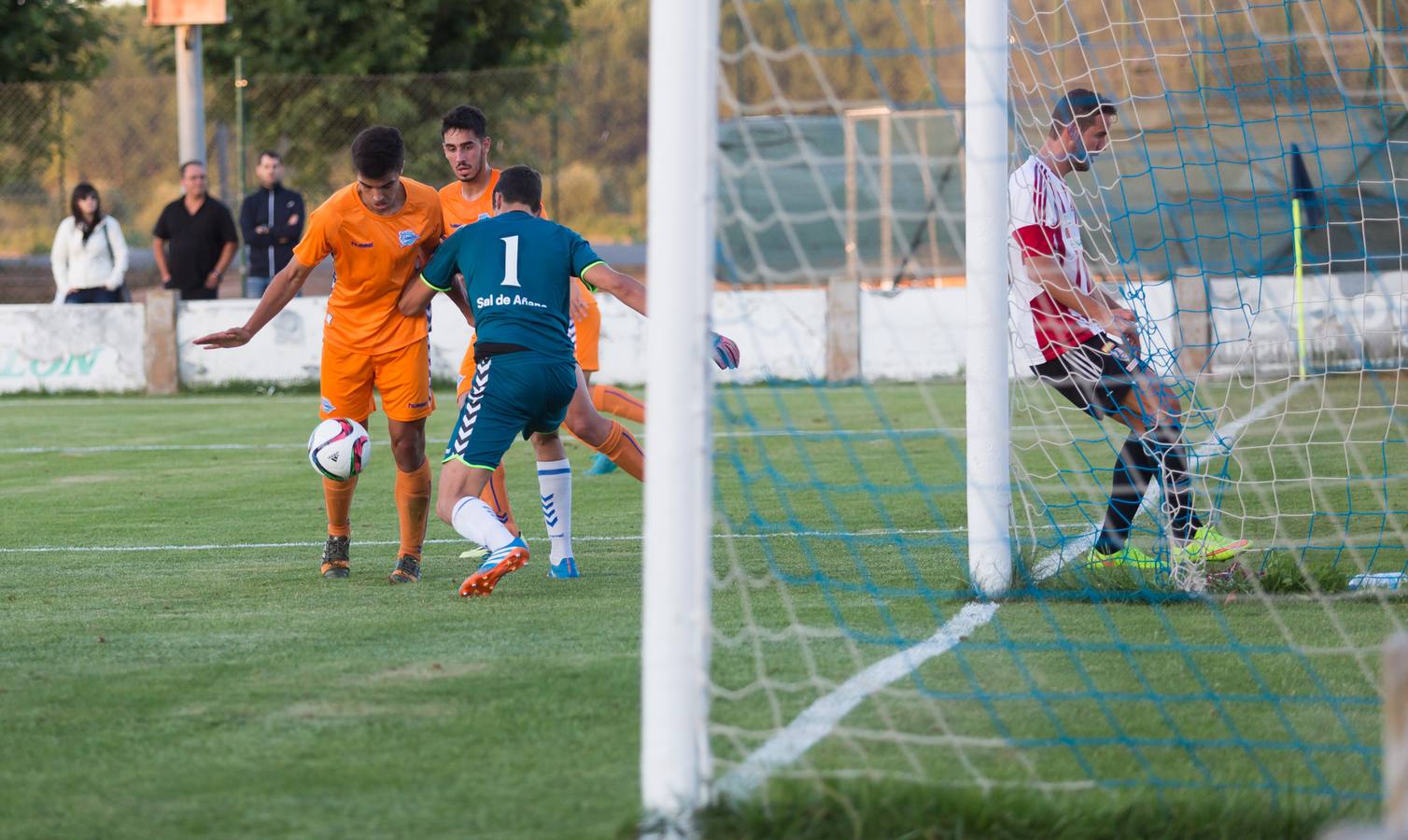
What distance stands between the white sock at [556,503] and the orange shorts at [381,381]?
53 cm

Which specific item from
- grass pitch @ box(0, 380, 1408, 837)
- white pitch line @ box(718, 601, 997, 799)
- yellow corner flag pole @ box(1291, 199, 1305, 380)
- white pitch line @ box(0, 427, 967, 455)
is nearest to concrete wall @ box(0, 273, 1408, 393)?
yellow corner flag pole @ box(1291, 199, 1305, 380)

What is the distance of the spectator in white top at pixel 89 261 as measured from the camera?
16219 mm

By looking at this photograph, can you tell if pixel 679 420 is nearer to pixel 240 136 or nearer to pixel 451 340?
pixel 451 340

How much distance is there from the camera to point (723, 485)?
825cm

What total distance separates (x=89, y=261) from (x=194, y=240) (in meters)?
1.16

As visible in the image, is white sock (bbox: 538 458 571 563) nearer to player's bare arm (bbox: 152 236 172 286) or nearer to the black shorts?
the black shorts

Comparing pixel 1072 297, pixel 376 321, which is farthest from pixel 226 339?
pixel 1072 297

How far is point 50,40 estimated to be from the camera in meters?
24.8

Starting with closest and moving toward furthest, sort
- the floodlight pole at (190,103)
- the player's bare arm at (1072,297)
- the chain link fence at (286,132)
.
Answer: the player's bare arm at (1072,297)
the floodlight pole at (190,103)
the chain link fence at (286,132)

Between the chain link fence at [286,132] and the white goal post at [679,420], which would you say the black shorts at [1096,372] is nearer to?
the white goal post at [679,420]

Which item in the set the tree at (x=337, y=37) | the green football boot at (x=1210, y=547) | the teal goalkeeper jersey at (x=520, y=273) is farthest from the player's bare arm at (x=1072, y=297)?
the tree at (x=337, y=37)

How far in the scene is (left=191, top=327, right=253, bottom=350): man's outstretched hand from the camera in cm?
590

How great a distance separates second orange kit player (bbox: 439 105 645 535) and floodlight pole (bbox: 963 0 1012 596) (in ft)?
5.21

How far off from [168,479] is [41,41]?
57.3 feet
